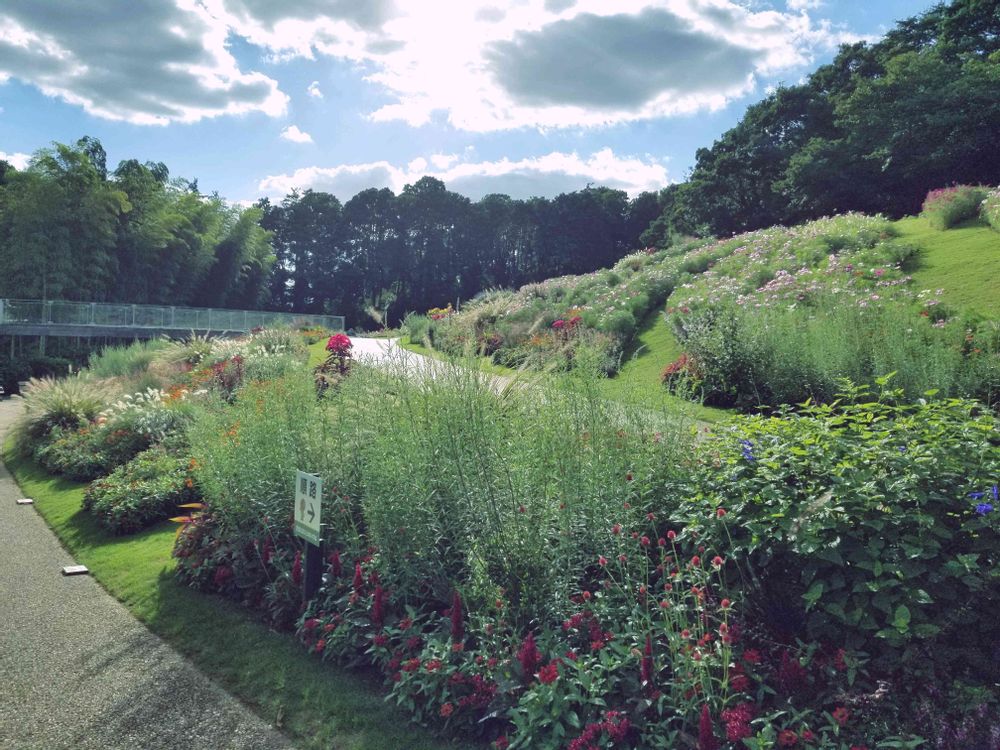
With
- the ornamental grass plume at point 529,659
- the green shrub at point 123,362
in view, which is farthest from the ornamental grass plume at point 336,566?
the green shrub at point 123,362

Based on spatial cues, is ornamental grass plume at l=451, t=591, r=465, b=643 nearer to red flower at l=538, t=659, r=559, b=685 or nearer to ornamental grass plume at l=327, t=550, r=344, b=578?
red flower at l=538, t=659, r=559, b=685

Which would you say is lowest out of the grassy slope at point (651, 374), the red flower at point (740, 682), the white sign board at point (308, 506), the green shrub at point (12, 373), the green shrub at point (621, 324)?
the green shrub at point (12, 373)

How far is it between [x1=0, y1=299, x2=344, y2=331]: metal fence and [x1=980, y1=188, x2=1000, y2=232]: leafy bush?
18.9m

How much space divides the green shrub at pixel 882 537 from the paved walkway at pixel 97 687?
7.51ft

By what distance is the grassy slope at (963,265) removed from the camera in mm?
10273

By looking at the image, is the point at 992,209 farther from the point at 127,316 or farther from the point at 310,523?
the point at 127,316

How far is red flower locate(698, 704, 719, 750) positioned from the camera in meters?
2.40

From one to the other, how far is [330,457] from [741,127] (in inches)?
1435

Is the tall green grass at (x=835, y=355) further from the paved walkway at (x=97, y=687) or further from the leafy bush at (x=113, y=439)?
the leafy bush at (x=113, y=439)

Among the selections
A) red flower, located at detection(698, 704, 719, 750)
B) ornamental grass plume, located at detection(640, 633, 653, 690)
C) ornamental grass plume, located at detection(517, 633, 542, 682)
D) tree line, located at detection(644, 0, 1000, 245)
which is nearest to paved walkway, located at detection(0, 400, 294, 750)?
ornamental grass plume, located at detection(517, 633, 542, 682)

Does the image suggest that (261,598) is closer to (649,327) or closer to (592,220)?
(649,327)

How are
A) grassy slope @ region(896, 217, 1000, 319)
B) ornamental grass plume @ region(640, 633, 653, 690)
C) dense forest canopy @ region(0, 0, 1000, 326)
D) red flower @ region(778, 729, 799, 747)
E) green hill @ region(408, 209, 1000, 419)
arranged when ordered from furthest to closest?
dense forest canopy @ region(0, 0, 1000, 326)
grassy slope @ region(896, 217, 1000, 319)
green hill @ region(408, 209, 1000, 419)
ornamental grass plume @ region(640, 633, 653, 690)
red flower @ region(778, 729, 799, 747)

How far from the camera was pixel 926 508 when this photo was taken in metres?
2.86

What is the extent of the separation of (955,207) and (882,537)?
51.5 feet
